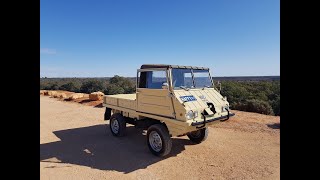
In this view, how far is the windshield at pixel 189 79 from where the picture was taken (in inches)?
297

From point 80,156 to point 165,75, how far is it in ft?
11.7

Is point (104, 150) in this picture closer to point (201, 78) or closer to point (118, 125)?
point (118, 125)

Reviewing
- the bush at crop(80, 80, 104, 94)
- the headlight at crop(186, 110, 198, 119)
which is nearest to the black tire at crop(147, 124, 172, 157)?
the headlight at crop(186, 110, 198, 119)

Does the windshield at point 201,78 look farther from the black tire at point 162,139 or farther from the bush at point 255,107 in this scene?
the bush at point 255,107

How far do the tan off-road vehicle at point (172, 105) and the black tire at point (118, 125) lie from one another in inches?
1.5

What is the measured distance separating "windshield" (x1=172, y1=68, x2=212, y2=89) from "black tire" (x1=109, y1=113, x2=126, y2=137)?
289 cm

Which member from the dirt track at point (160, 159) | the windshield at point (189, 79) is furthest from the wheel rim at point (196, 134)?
the windshield at point (189, 79)

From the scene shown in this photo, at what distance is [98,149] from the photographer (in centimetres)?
793

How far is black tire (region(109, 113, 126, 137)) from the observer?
30.1 feet

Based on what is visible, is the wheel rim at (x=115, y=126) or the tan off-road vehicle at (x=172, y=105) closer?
the tan off-road vehicle at (x=172, y=105)
